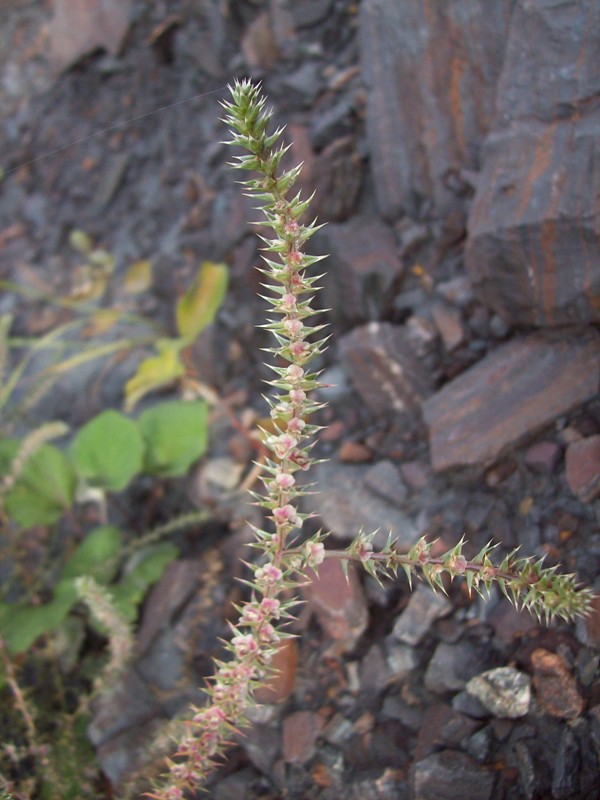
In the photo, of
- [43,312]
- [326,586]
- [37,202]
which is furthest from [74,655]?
[37,202]

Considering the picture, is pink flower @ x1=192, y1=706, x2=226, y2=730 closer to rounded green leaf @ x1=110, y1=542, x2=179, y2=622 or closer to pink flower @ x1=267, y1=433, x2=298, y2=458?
pink flower @ x1=267, y1=433, x2=298, y2=458

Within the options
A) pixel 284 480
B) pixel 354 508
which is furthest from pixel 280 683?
pixel 284 480

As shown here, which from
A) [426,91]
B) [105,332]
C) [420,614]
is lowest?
[420,614]

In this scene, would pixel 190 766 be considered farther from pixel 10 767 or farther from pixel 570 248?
pixel 570 248

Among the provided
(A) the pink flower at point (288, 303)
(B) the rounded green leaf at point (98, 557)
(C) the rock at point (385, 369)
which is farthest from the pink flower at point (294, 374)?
(B) the rounded green leaf at point (98, 557)

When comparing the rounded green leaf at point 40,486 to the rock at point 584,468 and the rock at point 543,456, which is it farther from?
the rock at point 584,468

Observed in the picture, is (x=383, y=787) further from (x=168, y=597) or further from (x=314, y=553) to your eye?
(x=168, y=597)

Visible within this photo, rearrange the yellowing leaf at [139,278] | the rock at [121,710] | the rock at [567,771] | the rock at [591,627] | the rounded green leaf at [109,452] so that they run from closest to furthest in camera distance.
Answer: the rock at [567,771]
the rock at [591,627]
the rock at [121,710]
the rounded green leaf at [109,452]
the yellowing leaf at [139,278]
